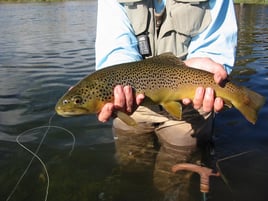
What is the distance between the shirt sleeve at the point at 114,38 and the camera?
11.7 feet

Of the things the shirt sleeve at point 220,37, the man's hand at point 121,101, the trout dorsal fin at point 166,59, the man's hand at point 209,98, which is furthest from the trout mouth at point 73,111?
the shirt sleeve at point 220,37

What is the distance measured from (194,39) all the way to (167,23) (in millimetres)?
316

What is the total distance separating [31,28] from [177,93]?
54.9 feet

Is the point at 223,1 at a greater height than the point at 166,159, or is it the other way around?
the point at 223,1

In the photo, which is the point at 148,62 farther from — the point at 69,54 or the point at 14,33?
the point at 14,33

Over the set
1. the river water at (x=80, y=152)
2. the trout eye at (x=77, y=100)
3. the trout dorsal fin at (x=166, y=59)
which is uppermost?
the trout dorsal fin at (x=166, y=59)

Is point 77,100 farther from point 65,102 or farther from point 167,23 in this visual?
point 167,23

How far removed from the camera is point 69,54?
38.7ft

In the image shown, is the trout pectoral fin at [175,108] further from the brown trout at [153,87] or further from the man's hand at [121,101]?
the man's hand at [121,101]

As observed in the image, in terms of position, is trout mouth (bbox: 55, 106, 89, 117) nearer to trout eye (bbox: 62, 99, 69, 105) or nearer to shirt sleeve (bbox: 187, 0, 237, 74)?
trout eye (bbox: 62, 99, 69, 105)

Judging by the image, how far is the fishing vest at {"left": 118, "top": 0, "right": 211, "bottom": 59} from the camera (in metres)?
3.61

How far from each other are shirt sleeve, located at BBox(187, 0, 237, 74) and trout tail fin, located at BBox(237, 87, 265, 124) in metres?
0.58

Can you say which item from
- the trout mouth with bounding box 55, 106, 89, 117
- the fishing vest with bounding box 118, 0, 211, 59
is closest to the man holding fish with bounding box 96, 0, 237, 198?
the fishing vest with bounding box 118, 0, 211, 59

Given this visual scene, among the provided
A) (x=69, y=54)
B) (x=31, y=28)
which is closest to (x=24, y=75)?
(x=69, y=54)
